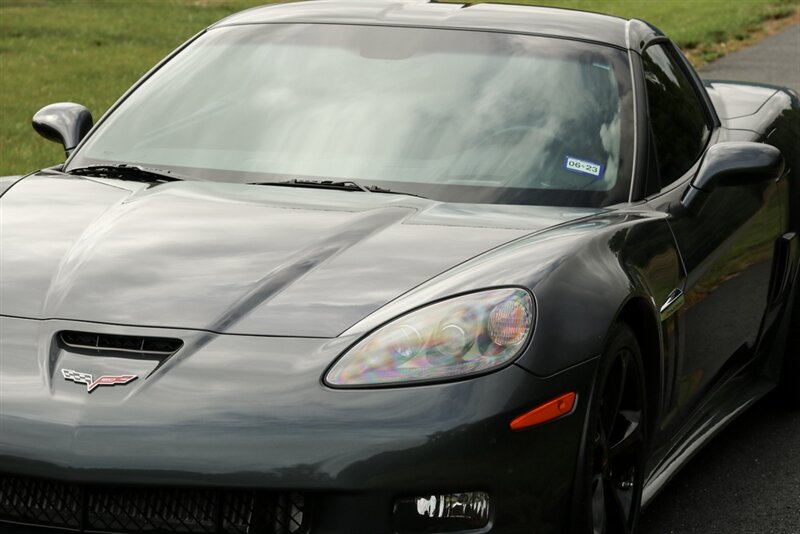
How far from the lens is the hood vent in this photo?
3.17 m

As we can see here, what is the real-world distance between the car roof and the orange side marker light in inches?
73.1

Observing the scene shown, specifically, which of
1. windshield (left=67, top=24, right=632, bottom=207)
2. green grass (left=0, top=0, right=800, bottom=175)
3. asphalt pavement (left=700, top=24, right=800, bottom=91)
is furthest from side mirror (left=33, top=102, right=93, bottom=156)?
asphalt pavement (left=700, top=24, right=800, bottom=91)

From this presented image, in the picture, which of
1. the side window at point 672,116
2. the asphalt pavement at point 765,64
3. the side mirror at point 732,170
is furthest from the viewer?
the asphalt pavement at point 765,64

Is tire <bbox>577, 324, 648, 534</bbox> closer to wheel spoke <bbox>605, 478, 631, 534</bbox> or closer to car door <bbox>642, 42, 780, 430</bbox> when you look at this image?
wheel spoke <bbox>605, 478, 631, 534</bbox>

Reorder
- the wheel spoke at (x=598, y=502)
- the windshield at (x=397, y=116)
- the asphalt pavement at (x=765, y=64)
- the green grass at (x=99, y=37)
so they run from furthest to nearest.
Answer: the asphalt pavement at (x=765, y=64)
the green grass at (x=99, y=37)
the windshield at (x=397, y=116)
the wheel spoke at (x=598, y=502)

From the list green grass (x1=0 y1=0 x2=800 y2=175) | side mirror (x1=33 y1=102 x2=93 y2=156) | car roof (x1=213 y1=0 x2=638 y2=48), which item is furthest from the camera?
green grass (x1=0 y1=0 x2=800 y2=175)

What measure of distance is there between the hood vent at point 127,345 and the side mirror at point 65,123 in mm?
1872

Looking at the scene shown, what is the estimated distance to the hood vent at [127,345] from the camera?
3.17m

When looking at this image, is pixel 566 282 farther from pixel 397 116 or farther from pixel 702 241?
pixel 397 116

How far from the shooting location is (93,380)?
3094mm

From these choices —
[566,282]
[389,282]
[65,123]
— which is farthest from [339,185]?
[65,123]

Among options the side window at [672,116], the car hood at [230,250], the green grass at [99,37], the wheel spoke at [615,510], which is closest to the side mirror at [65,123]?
the car hood at [230,250]

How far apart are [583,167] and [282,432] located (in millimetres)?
1638

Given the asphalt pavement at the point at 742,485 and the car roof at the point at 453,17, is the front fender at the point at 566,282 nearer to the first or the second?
the asphalt pavement at the point at 742,485
